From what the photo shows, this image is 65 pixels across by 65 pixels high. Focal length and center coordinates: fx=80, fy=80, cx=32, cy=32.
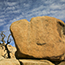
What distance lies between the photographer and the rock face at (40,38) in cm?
311

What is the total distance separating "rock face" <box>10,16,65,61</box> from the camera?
10.2ft

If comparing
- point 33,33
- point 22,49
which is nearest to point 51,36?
point 33,33

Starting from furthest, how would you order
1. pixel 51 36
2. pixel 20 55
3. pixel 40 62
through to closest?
pixel 51 36
pixel 20 55
pixel 40 62

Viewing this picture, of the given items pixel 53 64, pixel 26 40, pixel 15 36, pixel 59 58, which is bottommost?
pixel 53 64

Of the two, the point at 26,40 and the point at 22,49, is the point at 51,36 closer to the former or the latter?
the point at 26,40

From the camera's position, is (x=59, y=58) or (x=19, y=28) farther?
(x=19, y=28)

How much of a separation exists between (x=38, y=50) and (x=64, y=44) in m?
1.14

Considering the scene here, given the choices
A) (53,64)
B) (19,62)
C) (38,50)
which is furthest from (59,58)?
(19,62)

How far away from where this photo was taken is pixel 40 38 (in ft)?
11.0

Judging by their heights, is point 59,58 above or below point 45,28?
below

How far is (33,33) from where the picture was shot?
3414 millimetres

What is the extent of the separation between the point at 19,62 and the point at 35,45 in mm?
902

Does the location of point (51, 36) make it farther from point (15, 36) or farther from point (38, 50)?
point (15, 36)

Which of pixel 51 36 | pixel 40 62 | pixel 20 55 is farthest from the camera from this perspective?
pixel 51 36
